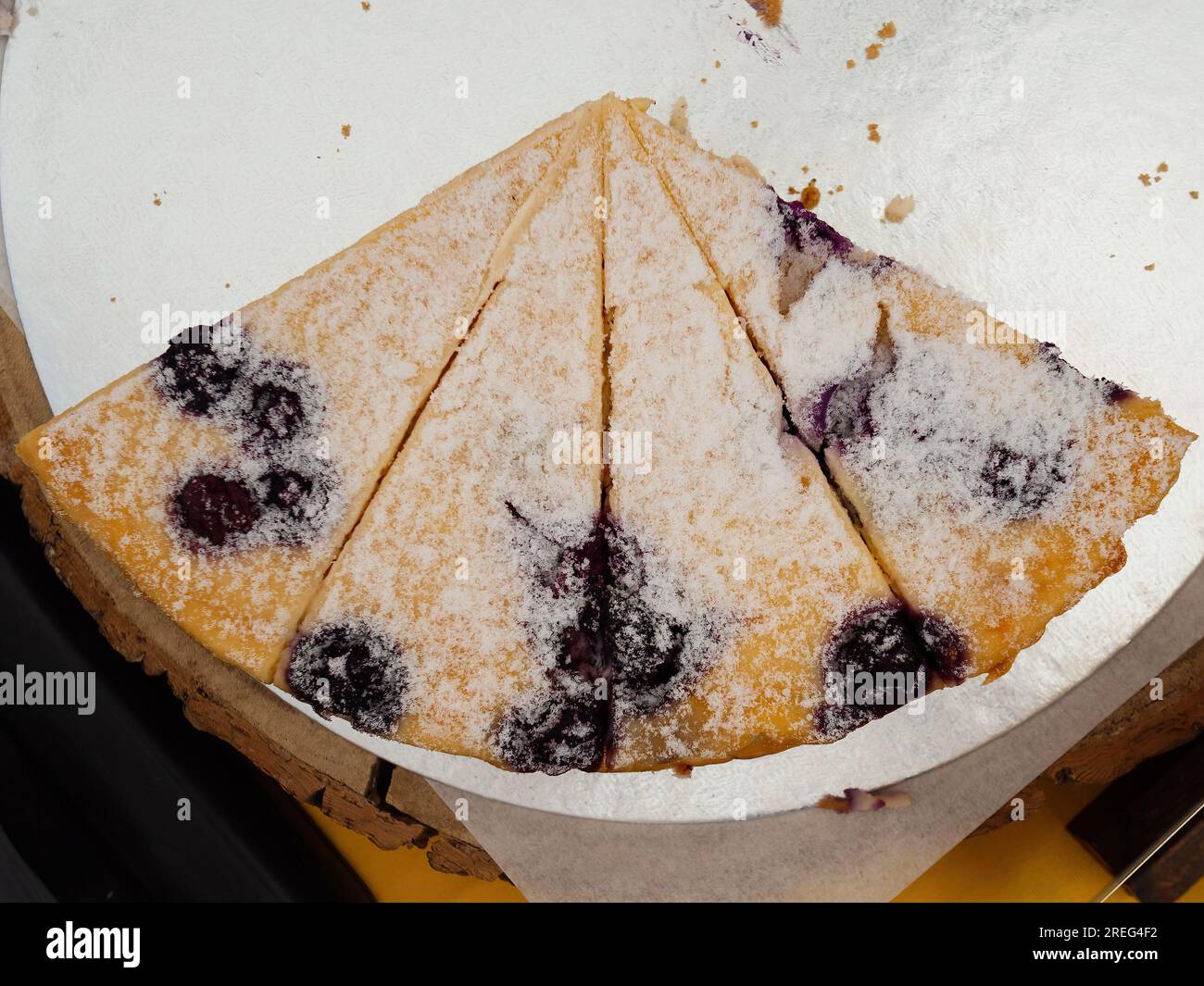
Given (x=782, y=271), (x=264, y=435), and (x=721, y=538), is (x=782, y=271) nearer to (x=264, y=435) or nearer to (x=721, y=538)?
(x=721, y=538)

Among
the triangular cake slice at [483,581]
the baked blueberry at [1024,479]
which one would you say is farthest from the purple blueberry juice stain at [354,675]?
the baked blueberry at [1024,479]

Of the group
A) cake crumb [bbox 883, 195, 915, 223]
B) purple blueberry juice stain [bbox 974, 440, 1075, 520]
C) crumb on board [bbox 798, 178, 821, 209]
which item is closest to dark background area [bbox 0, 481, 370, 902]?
purple blueberry juice stain [bbox 974, 440, 1075, 520]

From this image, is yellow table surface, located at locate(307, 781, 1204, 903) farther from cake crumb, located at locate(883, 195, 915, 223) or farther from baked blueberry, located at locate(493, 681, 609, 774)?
cake crumb, located at locate(883, 195, 915, 223)

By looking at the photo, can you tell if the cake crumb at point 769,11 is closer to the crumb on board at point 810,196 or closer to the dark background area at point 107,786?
the crumb on board at point 810,196

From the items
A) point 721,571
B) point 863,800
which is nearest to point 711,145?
point 721,571

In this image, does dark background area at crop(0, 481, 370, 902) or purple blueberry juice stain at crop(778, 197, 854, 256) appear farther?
dark background area at crop(0, 481, 370, 902)
